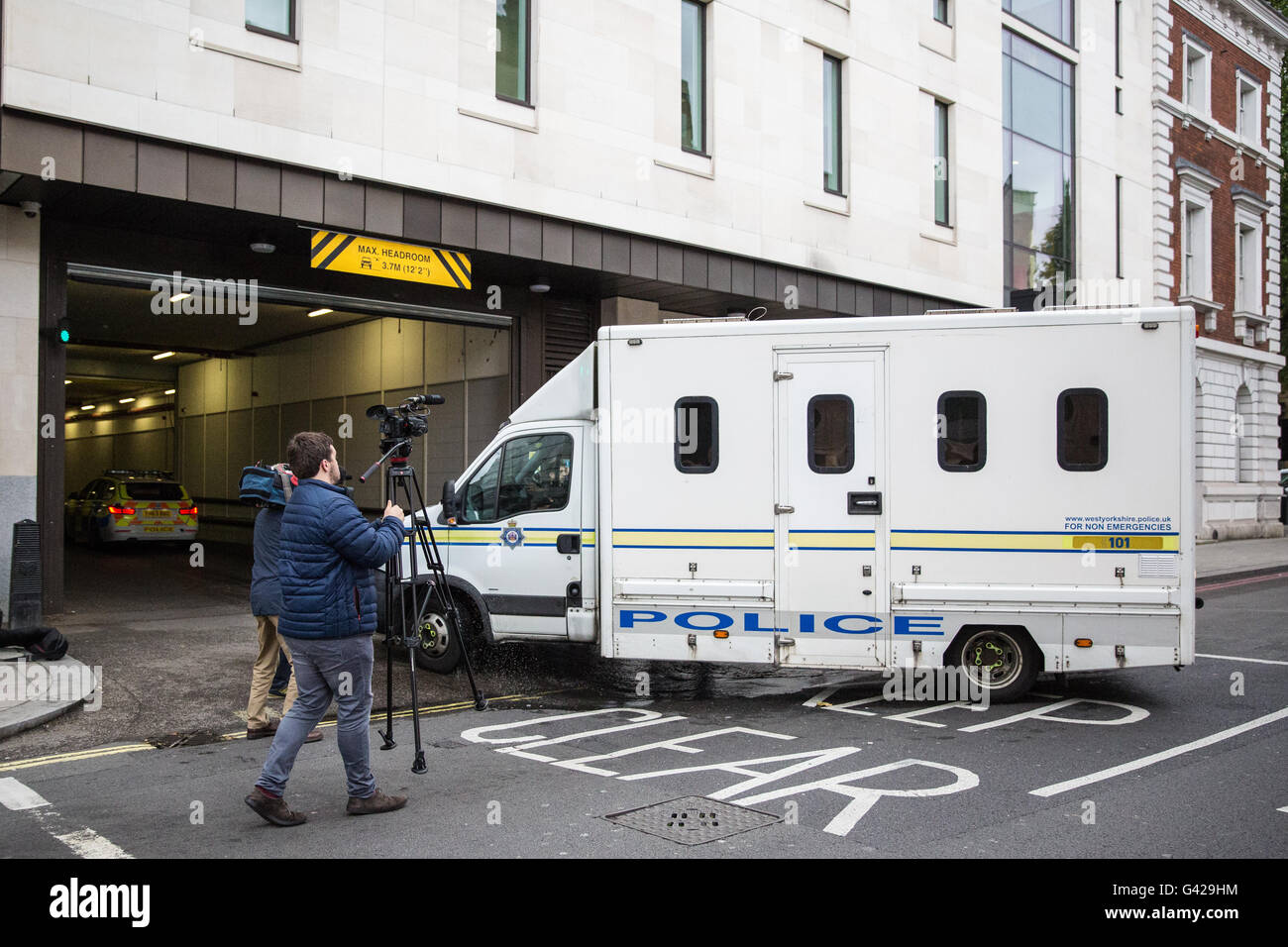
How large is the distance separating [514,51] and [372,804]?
38.7 feet

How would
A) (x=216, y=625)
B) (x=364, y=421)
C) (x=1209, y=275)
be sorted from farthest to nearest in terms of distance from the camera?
(x=1209, y=275), (x=364, y=421), (x=216, y=625)

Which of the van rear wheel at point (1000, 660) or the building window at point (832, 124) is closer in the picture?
the van rear wheel at point (1000, 660)

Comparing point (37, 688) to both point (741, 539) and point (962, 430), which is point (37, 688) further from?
point (962, 430)

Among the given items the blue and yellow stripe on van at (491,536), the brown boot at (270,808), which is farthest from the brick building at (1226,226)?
the brown boot at (270,808)

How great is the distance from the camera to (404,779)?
21.2 feet

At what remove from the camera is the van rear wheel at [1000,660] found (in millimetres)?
8422

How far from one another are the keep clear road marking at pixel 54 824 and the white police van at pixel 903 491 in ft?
11.7

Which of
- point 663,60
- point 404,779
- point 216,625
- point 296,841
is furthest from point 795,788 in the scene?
point 663,60

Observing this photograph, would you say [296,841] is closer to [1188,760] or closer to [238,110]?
[1188,760]

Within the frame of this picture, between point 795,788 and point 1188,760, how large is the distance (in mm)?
2621

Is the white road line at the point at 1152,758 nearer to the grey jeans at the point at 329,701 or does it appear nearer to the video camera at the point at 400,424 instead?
the grey jeans at the point at 329,701
